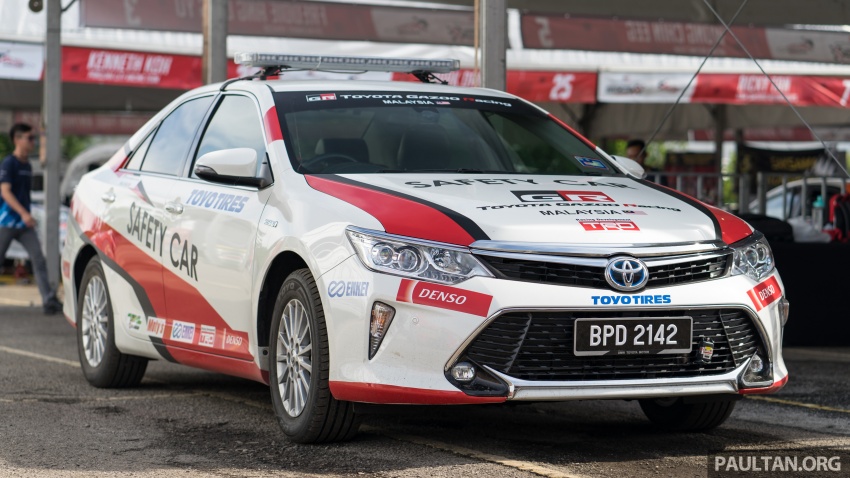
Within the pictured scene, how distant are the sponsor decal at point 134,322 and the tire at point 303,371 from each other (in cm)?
164

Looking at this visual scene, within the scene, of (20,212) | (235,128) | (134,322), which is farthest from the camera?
(20,212)

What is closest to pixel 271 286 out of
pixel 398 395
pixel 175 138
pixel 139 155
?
pixel 398 395

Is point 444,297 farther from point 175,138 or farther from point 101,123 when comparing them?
point 101,123

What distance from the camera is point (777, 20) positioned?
17.5 metres

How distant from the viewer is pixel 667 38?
18.0 meters

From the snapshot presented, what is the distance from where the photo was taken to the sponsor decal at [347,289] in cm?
540

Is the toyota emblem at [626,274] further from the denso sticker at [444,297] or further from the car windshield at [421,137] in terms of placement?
the car windshield at [421,137]

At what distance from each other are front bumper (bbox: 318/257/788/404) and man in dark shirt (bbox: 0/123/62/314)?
8.87 m

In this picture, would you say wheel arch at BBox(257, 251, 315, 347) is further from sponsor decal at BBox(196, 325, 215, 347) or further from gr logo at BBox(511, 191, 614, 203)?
gr logo at BBox(511, 191, 614, 203)

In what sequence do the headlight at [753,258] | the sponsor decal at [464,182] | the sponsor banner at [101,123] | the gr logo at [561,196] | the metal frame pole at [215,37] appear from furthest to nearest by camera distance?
the sponsor banner at [101,123], the metal frame pole at [215,37], the sponsor decal at [464,182], the gr logo at [561,196], the headlight at [753,258]

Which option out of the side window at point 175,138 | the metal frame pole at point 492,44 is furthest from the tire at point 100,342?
the metal frame pole at point 492,44

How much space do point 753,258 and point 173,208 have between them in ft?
9.58

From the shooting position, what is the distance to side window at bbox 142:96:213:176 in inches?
295

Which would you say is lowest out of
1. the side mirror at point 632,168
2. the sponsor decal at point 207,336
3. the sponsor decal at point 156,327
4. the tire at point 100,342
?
the tire at point 100,342
